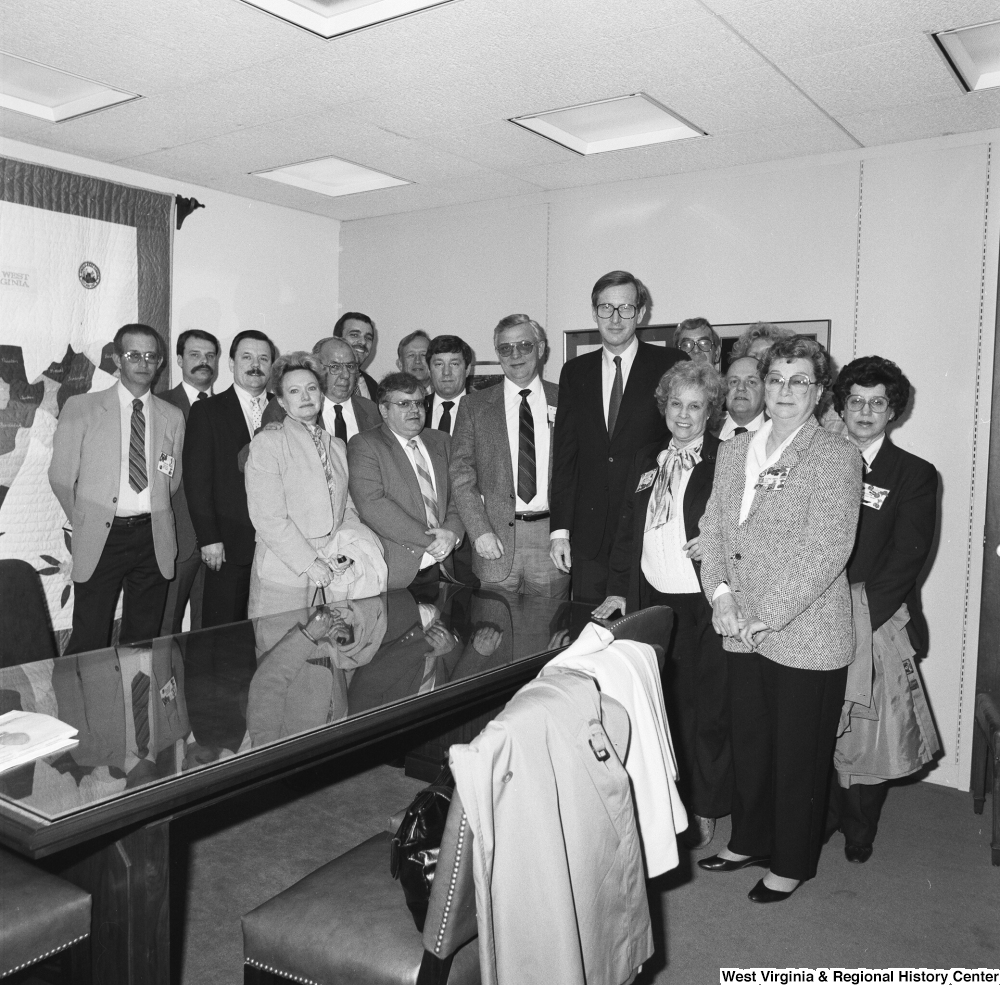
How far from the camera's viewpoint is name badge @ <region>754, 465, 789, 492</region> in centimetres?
278

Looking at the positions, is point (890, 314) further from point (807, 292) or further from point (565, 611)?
point (565, 611)

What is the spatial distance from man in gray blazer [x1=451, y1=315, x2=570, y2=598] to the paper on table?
87.4 inches

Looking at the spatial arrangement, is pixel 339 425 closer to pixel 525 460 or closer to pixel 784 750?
pixel 525 460

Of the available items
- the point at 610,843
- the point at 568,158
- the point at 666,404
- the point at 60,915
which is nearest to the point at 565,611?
the point at 666,404

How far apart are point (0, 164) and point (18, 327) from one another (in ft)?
2.65

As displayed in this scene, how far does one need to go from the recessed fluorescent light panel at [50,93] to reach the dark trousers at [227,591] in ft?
7.20

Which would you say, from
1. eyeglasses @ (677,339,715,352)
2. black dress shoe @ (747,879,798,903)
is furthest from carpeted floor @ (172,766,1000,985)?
eyeglasses @ (677,339,715,352)

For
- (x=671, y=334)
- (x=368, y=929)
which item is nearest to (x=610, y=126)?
(x=671, y=334)

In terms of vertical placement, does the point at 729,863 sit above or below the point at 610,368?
below

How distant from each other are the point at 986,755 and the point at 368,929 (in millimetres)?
3180

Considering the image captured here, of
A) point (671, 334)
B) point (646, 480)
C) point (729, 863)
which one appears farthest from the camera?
point (671, 334)

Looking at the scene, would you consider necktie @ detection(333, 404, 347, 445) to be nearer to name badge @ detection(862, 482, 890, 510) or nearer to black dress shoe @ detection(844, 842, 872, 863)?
name badge @ detection(862, 482, 890, 510)

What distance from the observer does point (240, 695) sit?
2.21m

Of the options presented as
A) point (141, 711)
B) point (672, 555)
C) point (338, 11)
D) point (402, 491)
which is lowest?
point (141, 711)
